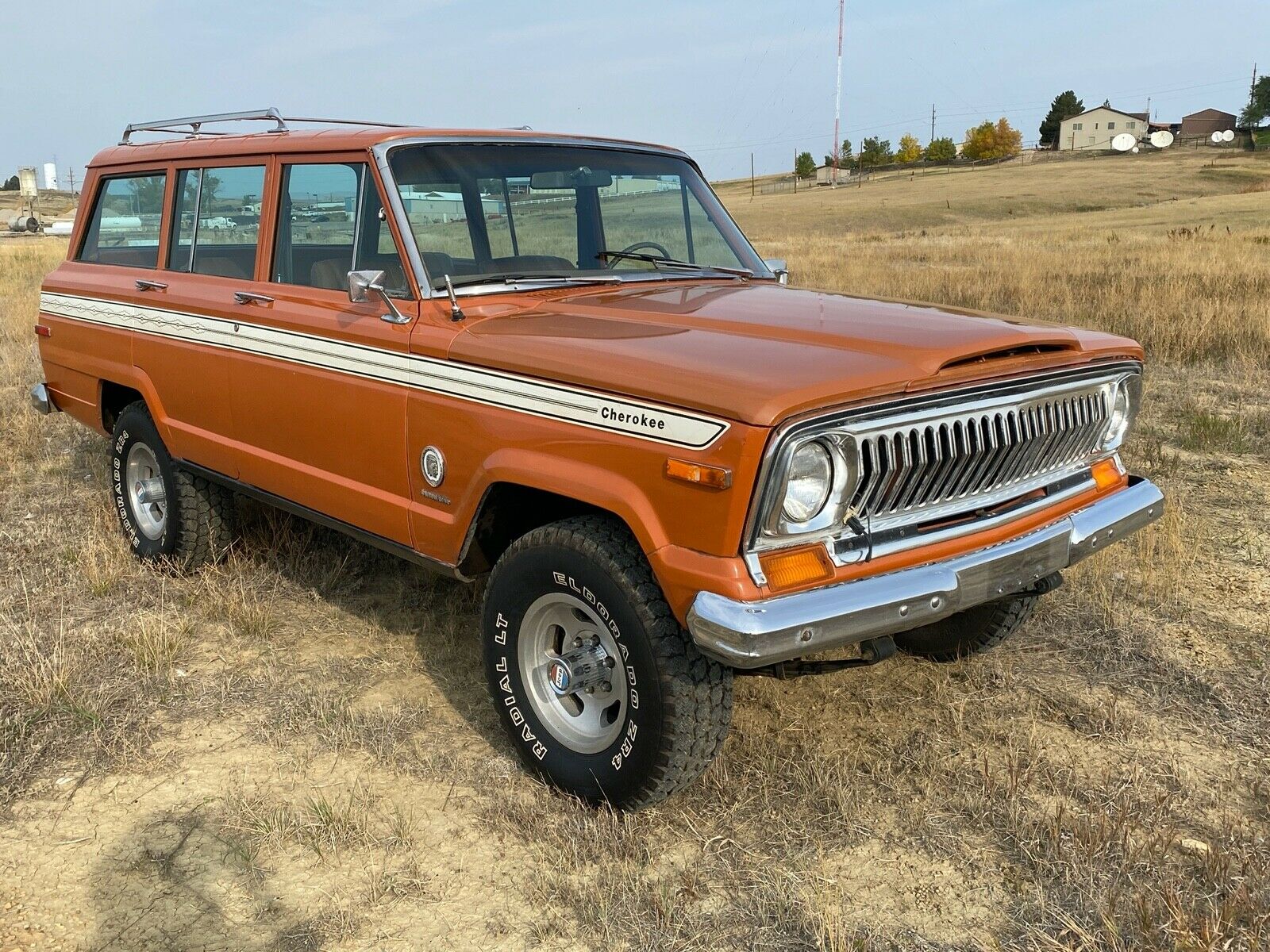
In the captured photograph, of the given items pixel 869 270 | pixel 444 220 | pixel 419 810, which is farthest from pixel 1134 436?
pixel 869 270

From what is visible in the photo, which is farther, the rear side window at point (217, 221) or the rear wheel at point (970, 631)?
the rear side window at point (217, 221)

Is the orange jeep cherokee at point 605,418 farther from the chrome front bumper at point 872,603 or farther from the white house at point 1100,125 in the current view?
the white house at point 1100,125

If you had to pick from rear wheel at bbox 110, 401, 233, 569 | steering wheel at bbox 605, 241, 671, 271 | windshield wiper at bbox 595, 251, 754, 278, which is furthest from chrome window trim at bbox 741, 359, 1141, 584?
rear wheel at bbox 110, 401, 233, 569

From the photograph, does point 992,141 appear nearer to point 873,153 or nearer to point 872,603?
point 873,153

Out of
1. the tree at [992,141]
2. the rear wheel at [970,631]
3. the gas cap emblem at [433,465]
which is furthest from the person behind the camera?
the tree at [992,141]

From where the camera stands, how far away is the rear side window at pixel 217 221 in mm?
4309

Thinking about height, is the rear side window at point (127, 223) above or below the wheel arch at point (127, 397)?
above

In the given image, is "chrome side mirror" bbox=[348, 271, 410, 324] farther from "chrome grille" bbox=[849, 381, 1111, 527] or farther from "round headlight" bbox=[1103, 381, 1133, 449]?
Result: "round headlight" bbox=[1103, 381, 1133, 449]

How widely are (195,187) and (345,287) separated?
53.9 inches

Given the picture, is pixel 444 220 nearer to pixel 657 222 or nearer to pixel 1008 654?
pixel 657 222

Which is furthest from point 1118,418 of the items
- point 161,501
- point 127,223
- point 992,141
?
point 992,141

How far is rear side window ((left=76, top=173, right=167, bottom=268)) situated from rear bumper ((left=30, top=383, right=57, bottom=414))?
824 mm

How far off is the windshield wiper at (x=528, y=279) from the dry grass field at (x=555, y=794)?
150 centimetres

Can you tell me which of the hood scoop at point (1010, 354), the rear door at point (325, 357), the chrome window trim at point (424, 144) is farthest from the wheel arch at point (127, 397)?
the hood scoop at point (1010, 354)
